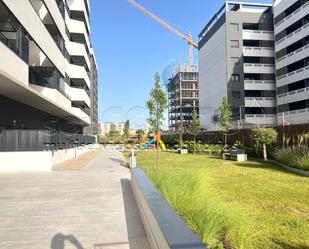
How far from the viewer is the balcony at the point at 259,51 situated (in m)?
57.9

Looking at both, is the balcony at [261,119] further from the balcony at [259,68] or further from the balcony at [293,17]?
the balcony at [293,17]

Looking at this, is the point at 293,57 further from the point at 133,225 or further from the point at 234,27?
the point at 133,225

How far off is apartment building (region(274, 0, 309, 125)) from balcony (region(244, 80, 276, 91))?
6.28 ft

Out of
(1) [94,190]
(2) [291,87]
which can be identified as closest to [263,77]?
(2) [291,87]

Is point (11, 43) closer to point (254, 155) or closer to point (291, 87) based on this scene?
point (254, 155)

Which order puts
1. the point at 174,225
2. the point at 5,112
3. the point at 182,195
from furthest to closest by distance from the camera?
the point at 5,112 < the point at 182,195 < the point at 174,225

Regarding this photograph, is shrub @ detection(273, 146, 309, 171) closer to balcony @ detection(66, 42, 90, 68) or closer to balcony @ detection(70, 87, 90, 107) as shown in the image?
balcony @ detection(70, 87, 90, 107)

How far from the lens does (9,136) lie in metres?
15.3

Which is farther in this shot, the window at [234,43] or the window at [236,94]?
the window at [234,43]

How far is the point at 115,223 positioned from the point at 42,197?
348 cm

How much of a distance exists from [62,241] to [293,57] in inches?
2074

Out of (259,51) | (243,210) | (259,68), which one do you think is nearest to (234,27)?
(259,51)

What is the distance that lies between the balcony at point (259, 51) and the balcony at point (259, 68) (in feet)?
6.44

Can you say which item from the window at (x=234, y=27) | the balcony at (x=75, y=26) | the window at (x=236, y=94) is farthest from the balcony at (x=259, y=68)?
the balcony at (x=75, y=26)
